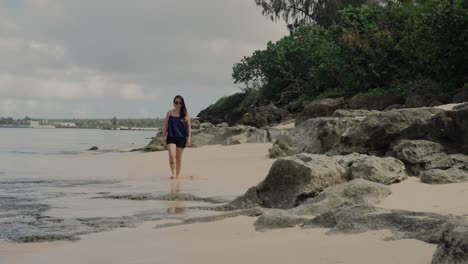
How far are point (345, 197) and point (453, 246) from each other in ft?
8.96

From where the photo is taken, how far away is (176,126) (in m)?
11.0

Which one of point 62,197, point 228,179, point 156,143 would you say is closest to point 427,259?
point 62,197

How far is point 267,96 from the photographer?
3969 centimetres

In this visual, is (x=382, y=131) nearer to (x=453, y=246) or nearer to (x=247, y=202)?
(x=247, y=202)

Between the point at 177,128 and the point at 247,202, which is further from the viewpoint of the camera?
the point at 177,128

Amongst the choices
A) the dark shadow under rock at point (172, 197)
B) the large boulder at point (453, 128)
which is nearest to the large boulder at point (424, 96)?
the large boulder at point (453, 128)

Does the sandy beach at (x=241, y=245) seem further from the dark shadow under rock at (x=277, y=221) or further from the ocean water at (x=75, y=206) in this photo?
the ocean water at (x=75, y=206)

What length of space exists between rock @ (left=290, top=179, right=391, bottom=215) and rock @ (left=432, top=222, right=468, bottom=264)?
2230mm

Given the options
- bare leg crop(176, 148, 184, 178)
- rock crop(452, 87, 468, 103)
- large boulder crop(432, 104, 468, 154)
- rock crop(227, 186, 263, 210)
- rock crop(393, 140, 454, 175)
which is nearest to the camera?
rock crop(227, 186, 263, 210)

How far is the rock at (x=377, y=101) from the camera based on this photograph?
74.7ft

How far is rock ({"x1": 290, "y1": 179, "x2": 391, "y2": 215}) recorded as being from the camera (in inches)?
205

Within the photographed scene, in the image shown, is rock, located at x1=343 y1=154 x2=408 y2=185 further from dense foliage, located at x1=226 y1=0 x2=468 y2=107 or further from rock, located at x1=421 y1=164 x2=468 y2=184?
dense foliage, located at x1=226 y1=0 x2=468 y2=107

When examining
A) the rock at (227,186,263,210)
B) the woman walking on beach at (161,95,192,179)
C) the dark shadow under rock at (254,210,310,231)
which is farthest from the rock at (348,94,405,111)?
the dark shadow under rock at (254,210,310,231)

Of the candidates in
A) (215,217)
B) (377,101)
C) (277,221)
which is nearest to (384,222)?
(277,221)
